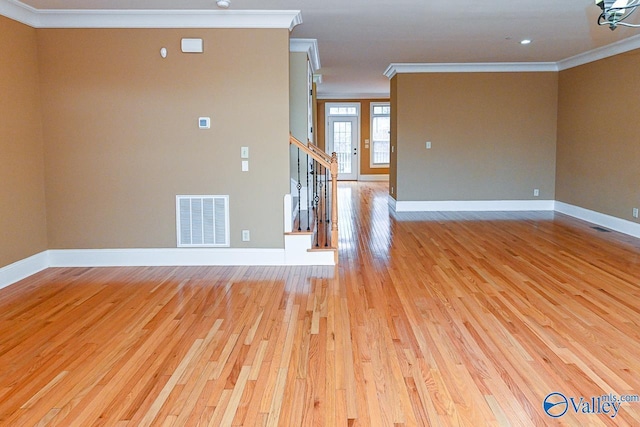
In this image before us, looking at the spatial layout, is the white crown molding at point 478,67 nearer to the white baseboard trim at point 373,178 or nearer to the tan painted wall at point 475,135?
the tan painted wall at point 475,135

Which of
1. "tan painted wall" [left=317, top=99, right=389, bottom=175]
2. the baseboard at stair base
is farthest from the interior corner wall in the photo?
"tan painted wall" [left=317, top=99, right=389, bottom=175]

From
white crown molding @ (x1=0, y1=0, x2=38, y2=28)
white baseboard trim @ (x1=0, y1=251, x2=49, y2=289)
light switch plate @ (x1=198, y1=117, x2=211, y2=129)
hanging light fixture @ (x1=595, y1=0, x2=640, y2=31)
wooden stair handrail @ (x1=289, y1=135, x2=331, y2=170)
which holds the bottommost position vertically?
white baseboard trim @ (x1=0, y1=251, x2=49, y2=289)

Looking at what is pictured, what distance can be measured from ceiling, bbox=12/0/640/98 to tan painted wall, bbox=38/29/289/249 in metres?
0.44

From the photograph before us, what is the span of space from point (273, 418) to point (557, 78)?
839 cm

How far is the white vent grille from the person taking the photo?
5.21 meters

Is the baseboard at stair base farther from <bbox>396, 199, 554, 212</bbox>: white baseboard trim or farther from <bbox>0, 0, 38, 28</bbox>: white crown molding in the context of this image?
<bbox>396, 199, 554, 212</bbox>: white baseboard trim

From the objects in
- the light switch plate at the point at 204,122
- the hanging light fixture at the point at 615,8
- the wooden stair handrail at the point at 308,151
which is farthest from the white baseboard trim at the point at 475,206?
the hanging light fixture at the point at 615,8

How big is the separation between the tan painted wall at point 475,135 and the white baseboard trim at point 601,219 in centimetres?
51

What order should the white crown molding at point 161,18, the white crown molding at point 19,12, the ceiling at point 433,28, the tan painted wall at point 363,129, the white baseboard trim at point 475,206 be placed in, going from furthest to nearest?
the tan painted wall at point 363,129 < the white baseboard trim at point 475,206 < the white crown molding at point 161,18 < the ceiling at point 433,28 < the white crown molding at point 19,12

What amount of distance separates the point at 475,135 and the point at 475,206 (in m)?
1.26

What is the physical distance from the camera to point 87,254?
17.2ft

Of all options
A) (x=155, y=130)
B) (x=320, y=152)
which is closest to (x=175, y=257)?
(x=155, y=130)

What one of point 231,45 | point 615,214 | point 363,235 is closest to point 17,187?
point 231,45

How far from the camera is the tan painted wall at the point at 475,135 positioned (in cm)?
881
